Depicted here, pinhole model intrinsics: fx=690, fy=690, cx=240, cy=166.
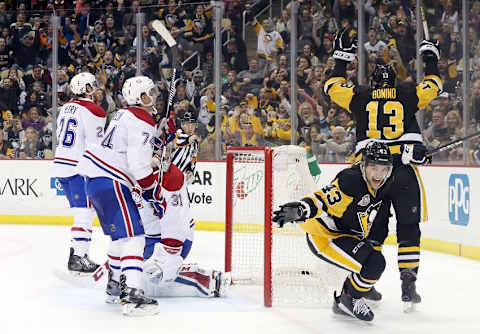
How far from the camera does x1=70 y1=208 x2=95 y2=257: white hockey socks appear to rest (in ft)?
15.9

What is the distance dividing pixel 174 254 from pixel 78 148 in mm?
1485

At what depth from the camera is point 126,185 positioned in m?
3.56

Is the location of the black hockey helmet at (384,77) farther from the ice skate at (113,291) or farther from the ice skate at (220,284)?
the ice skate at (113,291)

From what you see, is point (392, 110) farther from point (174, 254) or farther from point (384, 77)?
point (174, 254)

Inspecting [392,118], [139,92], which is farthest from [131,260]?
[392,118]

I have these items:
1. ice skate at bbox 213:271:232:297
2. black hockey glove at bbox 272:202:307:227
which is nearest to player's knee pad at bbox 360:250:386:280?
black hockey glove at bbox 272:202:307:227

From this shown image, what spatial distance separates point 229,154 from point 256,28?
11.7ft

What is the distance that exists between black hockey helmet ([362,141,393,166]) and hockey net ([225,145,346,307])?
2.29 ft

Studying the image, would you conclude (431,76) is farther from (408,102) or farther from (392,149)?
(392,149)

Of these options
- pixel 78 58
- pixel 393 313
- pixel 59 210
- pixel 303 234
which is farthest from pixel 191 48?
pixel 393 313

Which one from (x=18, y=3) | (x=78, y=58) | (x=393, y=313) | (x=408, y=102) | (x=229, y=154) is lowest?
(x=393, y=313)

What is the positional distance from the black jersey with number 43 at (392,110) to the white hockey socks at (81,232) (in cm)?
206

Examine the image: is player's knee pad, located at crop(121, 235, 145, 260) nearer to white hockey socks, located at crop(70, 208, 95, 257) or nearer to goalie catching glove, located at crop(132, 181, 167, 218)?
goalie catching glove, located at crop(132, 181, 167, 218)

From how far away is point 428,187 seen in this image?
6.38 metres
